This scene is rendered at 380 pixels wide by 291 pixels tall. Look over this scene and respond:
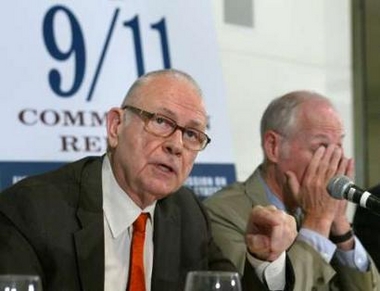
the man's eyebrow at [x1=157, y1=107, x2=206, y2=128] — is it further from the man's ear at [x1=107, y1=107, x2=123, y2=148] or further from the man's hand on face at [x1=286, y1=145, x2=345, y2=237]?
the man's hand on face at [x1=286, y1=145, x2=345, y2=237]

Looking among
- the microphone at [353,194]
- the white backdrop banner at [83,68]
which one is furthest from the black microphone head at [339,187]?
the white backdrop banner at [83,68]

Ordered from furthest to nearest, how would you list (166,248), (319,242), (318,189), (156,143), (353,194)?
(318,189)
(319,242)
(166,248)
(156,143)
(353,194)

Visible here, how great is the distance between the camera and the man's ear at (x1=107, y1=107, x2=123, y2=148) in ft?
5.88

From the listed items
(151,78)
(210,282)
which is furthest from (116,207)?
(210,282)

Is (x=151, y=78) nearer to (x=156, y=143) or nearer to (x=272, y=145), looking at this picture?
(x=156, y=143)


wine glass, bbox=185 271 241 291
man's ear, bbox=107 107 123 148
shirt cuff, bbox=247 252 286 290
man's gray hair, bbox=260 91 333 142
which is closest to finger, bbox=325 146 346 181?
man's gray hair, bbox=260 91 333 142

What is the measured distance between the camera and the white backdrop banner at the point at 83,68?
2.24m

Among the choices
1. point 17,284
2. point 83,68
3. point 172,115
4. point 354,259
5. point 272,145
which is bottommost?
point 354,259

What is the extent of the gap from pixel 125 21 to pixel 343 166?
2.71 ft

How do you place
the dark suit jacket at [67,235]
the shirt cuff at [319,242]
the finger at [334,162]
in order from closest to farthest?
the dark suit jacket at [67,235] → the shirt cuff at [319,242] → the finger at [334,162]

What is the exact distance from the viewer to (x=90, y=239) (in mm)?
1701

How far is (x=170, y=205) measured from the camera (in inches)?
76.2

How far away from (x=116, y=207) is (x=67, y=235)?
0.14m

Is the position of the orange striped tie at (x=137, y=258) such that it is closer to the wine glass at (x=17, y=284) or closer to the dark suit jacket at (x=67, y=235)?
the dark suit jacket at (x=67, y=235)
